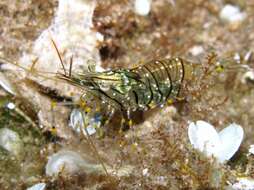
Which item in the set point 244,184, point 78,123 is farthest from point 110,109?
point 244,184

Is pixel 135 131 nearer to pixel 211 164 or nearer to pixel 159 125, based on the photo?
pixel 159 125

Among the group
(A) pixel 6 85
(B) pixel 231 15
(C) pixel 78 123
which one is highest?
(B) pixel 231 15

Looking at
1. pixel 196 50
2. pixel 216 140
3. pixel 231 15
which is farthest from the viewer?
pixel 231 15

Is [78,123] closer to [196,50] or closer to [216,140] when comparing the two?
[216,140]

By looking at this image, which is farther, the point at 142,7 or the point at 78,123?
the point at 142,7

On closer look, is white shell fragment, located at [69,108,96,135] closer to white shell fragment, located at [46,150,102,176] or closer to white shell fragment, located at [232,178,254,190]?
white shell fragment, located at [46,150,102,176]

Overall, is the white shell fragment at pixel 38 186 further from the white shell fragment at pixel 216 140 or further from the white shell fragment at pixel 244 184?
the white shell fragment at pixel 244 184

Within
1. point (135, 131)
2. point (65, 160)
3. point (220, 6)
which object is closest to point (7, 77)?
point (65, 160)

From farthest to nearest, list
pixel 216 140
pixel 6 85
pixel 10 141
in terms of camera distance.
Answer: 1. pixel 6 85
2. pixel 10 141
3. pixel 216 140
